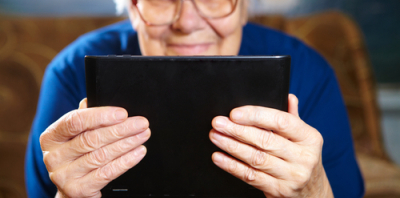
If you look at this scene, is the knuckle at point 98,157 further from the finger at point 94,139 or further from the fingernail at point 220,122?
the fingernail at point 220,122

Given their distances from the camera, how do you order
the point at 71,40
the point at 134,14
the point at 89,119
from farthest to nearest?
the point at 71,40, the point at 134,14, the point at 89,119

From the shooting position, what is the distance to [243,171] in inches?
20.1

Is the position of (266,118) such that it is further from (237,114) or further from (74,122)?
(74,122)

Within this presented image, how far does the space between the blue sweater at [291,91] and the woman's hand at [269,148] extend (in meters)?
0.27

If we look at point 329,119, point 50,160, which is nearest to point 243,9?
point 329,119

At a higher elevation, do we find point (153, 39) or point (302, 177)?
point (153, 39)

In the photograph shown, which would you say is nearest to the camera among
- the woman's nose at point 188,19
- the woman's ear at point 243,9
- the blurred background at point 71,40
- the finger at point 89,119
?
the finger at point 89,119

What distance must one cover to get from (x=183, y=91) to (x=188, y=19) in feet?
0.86

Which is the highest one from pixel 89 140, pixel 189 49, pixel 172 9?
pixel 172 9

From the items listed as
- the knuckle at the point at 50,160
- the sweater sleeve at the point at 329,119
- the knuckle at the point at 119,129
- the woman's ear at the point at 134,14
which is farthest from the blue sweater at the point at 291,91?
the knuckle at the point at 119,129

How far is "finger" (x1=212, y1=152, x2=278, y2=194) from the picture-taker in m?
0.51

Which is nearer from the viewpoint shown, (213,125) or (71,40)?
(213,125)

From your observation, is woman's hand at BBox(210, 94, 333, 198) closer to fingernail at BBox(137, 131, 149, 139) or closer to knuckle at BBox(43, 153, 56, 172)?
fingernail at BBox(137, 131, 149, 139)

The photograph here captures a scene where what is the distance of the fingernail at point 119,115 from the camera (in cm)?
46
